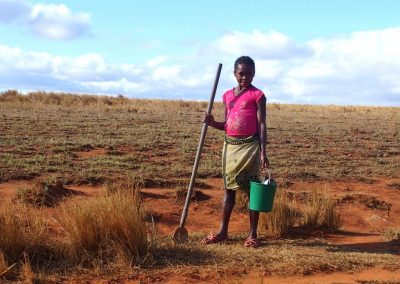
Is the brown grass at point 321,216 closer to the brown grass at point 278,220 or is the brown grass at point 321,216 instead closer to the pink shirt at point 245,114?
the brown grass at point 278,220

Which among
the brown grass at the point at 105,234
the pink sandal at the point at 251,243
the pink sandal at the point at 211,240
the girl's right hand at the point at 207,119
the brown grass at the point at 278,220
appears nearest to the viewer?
the brown grass at the point at 105,234

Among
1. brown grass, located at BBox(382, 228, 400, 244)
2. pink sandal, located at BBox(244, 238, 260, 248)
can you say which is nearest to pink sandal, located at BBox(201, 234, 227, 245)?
pink sandal, located at BBox(244, 238, 260, 248)

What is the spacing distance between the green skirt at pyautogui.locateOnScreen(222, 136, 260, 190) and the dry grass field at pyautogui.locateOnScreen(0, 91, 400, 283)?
67cm

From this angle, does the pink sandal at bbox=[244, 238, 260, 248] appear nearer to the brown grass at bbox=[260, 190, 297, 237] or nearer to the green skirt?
Answer: the green skirt

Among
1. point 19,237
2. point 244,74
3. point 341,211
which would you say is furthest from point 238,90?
point 341,211

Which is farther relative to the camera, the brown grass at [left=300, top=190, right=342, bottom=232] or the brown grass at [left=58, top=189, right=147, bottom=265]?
the brown grass at [left=300, top=190, right=342, bottom=232]

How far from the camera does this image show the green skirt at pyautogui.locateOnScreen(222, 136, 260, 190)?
5.64m

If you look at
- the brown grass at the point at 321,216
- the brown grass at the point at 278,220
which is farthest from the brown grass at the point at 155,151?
the brown grass at the point at 278,220

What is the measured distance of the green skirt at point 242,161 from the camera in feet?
18.5

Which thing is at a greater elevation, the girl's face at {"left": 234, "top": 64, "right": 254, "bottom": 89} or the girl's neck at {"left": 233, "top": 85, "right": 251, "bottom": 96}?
the girl's face at {"left": 234, "top": 64, "right": 254, "bottom": 89}

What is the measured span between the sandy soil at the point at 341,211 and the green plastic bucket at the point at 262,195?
3.12ft

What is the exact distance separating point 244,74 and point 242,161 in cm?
89

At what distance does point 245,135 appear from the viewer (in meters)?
5.66

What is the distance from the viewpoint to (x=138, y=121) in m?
19.5
